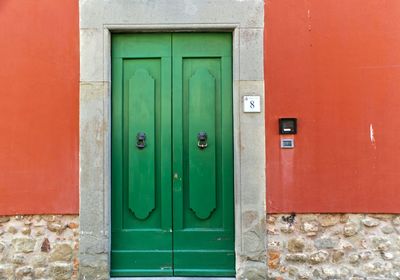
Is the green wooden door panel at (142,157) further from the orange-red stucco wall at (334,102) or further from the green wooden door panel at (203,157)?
the orange-red stucco wall at (334,102)

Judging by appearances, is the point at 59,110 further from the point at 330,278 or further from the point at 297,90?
the point at 330,278

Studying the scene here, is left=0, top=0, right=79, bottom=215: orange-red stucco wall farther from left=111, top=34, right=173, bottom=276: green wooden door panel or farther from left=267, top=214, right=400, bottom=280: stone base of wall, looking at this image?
left=267, top=214, right=400, bottom=280: stone base of wall

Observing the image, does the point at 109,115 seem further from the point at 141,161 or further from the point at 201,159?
the point at 201,159

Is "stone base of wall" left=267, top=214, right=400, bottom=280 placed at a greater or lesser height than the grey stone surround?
lesser

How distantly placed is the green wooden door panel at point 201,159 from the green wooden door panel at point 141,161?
238 millimetres

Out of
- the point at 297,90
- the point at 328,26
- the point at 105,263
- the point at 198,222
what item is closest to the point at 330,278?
the point at 198,222

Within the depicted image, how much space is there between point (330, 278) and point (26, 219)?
3.16 metres

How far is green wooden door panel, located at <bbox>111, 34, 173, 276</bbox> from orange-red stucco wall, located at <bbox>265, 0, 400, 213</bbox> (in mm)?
1105

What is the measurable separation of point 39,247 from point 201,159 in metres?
1.90

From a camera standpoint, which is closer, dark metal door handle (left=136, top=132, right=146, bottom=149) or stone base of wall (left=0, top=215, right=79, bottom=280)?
stone base of wall (left=0, top=215, right=79, bottom=280)

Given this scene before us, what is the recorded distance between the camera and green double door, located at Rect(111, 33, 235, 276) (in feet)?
14.5

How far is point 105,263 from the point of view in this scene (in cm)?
429

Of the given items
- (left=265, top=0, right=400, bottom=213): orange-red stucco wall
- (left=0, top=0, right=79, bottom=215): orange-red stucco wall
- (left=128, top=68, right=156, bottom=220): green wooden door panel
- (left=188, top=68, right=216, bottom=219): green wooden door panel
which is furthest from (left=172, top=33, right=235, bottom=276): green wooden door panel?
(left=0, top=0, right=79, bottom=215): orange-red stucco wall

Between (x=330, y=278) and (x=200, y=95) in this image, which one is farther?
(x=200, y=95)
